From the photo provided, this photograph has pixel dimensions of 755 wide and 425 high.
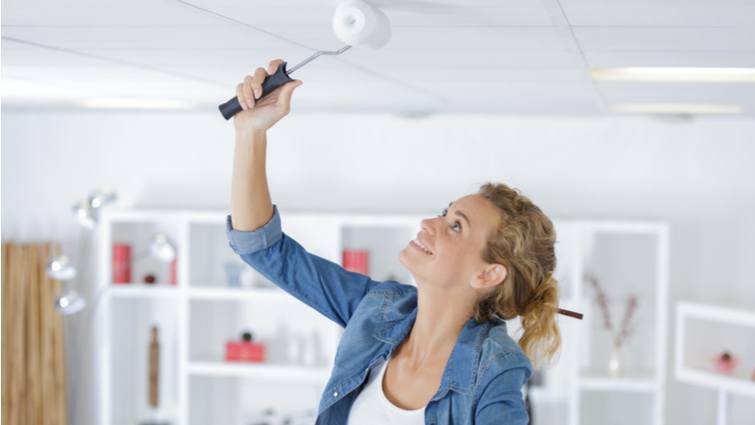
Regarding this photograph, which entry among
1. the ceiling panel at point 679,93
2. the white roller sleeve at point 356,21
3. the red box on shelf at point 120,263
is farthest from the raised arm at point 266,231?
the red box on shelf at point 120,263

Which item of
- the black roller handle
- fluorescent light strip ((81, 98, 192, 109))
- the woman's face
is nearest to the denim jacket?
the woman's face

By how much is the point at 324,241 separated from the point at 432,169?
703 millimetres

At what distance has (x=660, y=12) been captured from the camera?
76.5 inches

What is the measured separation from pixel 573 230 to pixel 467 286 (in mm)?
3081

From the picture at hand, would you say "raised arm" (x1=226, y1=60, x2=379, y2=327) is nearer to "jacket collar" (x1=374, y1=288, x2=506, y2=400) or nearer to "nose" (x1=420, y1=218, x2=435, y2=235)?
"jacket collar" (x1=374, y1=288, x2=506, y2=400)

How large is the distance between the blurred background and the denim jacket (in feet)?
7.08

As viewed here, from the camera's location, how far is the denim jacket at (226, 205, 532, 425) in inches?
86.5

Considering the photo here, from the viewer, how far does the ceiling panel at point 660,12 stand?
6.02ft

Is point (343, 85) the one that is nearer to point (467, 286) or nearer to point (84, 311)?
point (467, 286)

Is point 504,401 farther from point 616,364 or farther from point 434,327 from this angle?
point 616,364

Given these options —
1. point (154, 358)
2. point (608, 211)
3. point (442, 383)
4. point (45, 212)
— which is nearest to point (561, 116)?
point (608, 211)

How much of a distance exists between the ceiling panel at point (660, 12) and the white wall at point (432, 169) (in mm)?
3615

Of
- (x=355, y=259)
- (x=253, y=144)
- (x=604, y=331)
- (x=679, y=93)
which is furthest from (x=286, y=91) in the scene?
(x=604, y=331)

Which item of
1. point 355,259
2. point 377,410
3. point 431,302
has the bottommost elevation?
point 377,410
